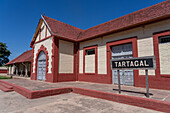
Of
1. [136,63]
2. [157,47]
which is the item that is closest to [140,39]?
[157,47]

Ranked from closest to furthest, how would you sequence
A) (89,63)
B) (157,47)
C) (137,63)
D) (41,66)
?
(137,63)
(157,47)
(89,63)
(41,66)

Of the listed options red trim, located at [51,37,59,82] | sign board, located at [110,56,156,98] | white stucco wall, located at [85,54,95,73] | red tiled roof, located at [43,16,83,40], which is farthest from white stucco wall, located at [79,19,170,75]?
red trim, located at [51,37,59,82]

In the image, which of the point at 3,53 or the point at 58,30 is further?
the point at 3,53

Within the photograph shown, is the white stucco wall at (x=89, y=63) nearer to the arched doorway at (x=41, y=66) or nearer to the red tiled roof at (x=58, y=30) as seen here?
the red tiled roof at (x=58, y=30)

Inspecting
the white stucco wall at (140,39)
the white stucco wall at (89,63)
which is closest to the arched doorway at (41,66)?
the white stucco wall at (89,63)

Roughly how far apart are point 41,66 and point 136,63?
35.7 ft

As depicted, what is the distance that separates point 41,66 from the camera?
12.7 metres

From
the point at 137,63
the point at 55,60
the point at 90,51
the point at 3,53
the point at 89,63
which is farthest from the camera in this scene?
the point at 3,53

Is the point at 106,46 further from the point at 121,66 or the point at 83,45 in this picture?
the point at 121,66

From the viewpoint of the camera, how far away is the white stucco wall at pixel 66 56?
11.4m

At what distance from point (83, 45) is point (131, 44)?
18.1ft

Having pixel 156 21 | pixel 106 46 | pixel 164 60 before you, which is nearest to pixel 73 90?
pixel 106 46

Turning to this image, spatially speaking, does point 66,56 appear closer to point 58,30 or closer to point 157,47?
point 58,30

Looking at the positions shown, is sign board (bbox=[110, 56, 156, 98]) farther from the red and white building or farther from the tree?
the tree
